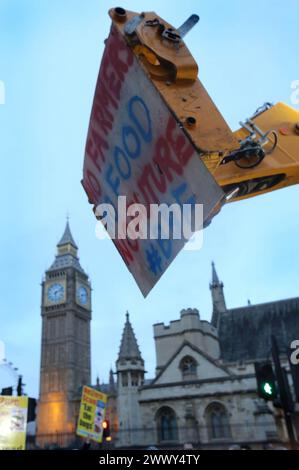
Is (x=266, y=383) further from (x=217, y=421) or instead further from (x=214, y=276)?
(x=214, y=276)

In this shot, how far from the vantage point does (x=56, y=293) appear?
9931 centimetres

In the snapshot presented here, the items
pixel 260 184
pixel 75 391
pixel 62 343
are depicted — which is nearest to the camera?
pixel 260 184

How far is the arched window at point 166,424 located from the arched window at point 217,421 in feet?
8.30

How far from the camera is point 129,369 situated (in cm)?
3434

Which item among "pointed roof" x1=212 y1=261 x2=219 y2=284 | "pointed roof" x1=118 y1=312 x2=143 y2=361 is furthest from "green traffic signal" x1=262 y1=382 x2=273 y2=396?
"pointed roof" x1=212 y1=261 x2=219 y2=284

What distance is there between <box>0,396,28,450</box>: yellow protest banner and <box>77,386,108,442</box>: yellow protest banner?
2485 millimetres

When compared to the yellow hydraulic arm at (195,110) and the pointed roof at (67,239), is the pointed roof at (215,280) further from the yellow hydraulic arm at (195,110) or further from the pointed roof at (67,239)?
the pointed roof at (67,239)

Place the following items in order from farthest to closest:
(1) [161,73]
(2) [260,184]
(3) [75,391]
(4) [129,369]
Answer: (3) [75,391] < (4) [129,369] < (2) [260,184] < (1) [161,73]

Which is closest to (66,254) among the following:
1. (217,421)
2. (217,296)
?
(217,296)

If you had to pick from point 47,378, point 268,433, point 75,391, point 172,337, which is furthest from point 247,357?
point 47,378

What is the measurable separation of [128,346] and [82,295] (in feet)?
225

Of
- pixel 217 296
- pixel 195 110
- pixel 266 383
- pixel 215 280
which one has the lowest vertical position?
pixel 266 383

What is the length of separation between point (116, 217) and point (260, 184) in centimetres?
122
